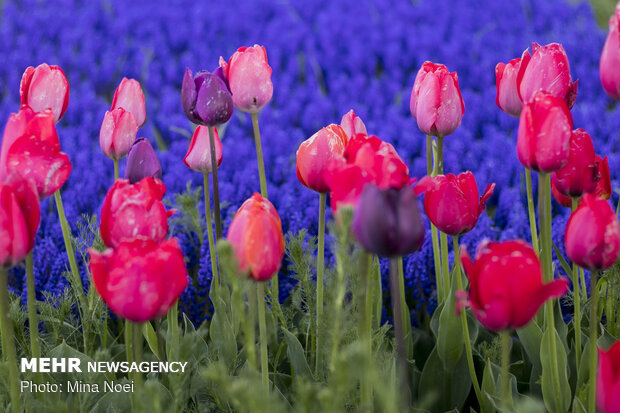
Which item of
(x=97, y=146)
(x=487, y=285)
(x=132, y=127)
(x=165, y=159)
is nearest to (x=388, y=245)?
(x=487, y=285)

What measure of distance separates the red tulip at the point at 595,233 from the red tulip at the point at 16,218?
0.57 metres

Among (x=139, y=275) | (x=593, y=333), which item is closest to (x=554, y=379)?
(x=593, y=333)

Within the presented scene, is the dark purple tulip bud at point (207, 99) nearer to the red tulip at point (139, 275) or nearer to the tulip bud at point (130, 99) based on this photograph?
the tulip bud at point (130, 99)

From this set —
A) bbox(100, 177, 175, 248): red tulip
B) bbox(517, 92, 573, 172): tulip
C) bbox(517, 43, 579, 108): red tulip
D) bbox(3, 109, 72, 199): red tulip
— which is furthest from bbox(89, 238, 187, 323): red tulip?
bbox(517, 43, 579, 108): red tulip

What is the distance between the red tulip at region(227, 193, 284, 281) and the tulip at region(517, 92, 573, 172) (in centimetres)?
29

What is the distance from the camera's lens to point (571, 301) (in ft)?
4.49

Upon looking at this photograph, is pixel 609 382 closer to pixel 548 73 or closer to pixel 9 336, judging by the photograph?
pixel 548 73

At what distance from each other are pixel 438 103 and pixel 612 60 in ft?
0.82

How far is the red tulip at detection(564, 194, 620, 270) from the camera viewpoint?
85 cm

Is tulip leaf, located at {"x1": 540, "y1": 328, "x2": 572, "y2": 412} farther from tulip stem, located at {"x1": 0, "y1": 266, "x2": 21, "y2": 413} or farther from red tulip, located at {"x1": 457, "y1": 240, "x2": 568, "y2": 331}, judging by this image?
tulip stem, located at {"x1": 0, "y1": 266, "x2": 21, "y2": 413}

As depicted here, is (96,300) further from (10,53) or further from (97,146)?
A: (10,53)

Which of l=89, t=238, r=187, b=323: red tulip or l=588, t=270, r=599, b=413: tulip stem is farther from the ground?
l=89, t=238, r=187, b=323: red tulip

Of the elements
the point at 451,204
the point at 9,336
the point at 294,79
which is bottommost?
the point at 9,336

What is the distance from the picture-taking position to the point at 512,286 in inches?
29.8
